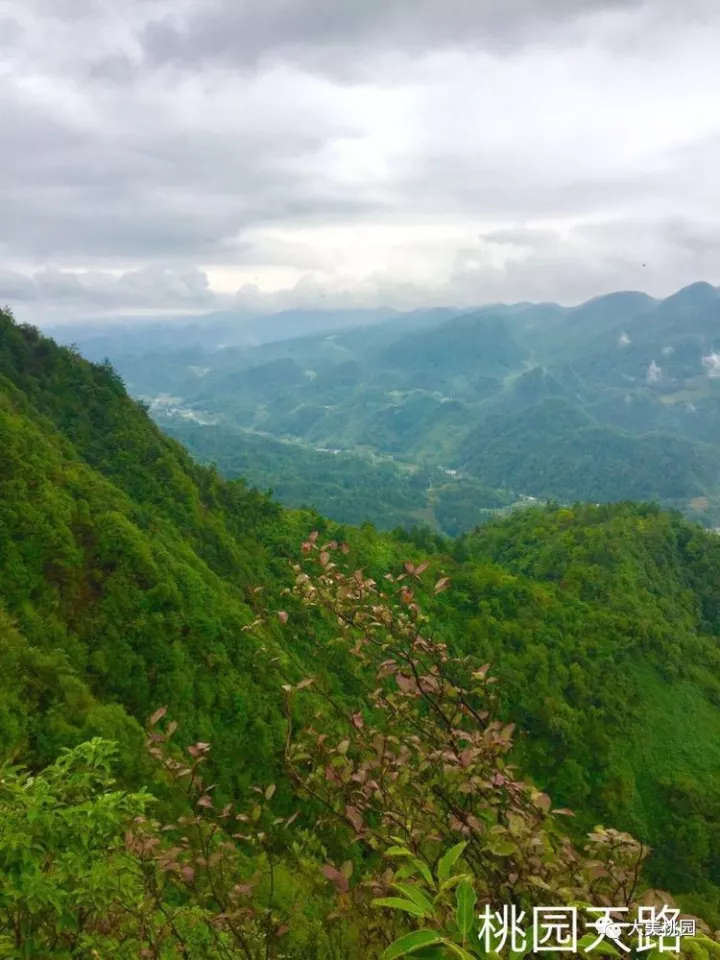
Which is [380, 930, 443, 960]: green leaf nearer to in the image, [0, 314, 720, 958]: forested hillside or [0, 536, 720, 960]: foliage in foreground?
[0, 314, 720, 958]: forested hillside

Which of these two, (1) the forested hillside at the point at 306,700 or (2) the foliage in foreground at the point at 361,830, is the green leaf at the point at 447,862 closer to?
(1) the forested hillside at the point at 306,700

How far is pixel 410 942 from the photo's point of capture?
7.91 feet

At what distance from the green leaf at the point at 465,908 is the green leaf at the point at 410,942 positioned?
157 millimetres

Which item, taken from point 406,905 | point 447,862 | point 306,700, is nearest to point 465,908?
point 447,862

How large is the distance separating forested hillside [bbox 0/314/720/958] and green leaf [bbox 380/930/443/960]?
0.32ft

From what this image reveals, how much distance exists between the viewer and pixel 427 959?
2475mm

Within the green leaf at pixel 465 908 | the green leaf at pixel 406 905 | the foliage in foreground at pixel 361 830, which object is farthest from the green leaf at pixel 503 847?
the green leaf at pixel 406 905

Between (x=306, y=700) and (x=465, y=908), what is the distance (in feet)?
62.6

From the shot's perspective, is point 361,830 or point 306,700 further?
point 306,700

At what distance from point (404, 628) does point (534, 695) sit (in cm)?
4002

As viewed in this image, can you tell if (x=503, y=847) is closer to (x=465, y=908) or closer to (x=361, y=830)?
(x=465, y=908)

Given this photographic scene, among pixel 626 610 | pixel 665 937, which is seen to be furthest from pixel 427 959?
pixel 626 610

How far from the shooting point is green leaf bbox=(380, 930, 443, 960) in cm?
239

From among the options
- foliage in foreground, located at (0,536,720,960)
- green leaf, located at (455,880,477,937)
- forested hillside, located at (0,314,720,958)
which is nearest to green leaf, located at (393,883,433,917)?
forested hillside, located at (0,314,720,958)
